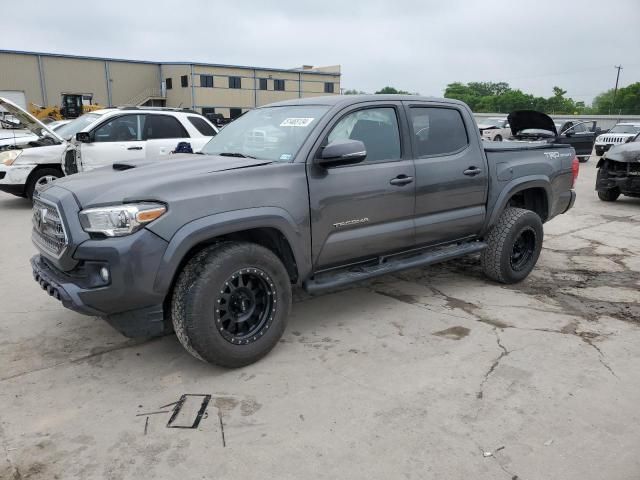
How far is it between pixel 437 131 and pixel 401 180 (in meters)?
0.77

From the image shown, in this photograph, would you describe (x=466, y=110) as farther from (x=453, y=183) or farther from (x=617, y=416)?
(x=617, y=416)

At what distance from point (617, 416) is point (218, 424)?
7.33 feet

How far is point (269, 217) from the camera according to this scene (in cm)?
332

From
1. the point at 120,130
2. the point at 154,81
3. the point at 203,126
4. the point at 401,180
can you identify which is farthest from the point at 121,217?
the point at 154,81

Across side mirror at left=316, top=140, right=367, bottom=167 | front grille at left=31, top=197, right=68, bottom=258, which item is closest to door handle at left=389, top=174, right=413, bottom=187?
side mirror at left=316, top=140, right=367, bottom=167

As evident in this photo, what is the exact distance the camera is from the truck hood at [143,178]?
3.01 meters

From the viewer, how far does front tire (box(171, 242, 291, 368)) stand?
3.10 m

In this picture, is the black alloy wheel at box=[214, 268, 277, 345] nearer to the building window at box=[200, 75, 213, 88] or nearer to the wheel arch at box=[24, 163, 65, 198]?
the wheel arch at box=[24, 163, 65, 198]

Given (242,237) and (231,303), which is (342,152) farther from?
(231,303)

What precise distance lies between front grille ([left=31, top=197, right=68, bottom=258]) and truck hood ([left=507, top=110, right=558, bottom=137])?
8.34 m

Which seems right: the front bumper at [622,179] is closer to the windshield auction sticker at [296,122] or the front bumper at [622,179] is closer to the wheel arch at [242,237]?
the windshield auction sticker at [296,122]

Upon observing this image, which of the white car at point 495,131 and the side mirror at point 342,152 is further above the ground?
the side mirror at point 342,152

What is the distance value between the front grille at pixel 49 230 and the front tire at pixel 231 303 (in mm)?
756

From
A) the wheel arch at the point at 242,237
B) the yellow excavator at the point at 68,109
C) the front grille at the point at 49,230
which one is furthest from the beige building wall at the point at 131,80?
the wheel arch at the point at 242,237
